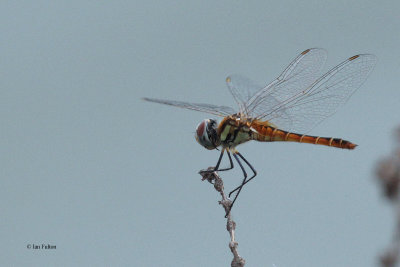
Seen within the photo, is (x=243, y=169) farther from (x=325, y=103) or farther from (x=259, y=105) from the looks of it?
(x=325, y=103)

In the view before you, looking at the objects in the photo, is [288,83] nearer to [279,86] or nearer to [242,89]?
[279,86]

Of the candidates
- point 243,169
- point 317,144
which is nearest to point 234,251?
point 243,169

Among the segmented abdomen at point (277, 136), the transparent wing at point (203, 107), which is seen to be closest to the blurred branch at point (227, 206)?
the transparent wing at point (203, 107)

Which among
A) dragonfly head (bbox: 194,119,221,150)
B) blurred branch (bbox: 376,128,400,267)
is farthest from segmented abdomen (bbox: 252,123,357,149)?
blurred branch (bbox: 376,128,400,267)

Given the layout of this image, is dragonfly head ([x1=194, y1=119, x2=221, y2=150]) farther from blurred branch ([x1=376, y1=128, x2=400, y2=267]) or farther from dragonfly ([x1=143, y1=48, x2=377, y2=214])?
blurred branch ([x1=376, y1=128, x2=400, y2=267])

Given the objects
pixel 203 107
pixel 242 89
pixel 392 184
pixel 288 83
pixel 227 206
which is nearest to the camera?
pixel 392 184

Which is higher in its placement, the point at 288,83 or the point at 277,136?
the point at 288,83

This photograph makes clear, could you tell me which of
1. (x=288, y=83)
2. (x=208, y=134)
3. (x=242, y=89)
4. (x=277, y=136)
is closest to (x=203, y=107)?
(x=208, y=134)
